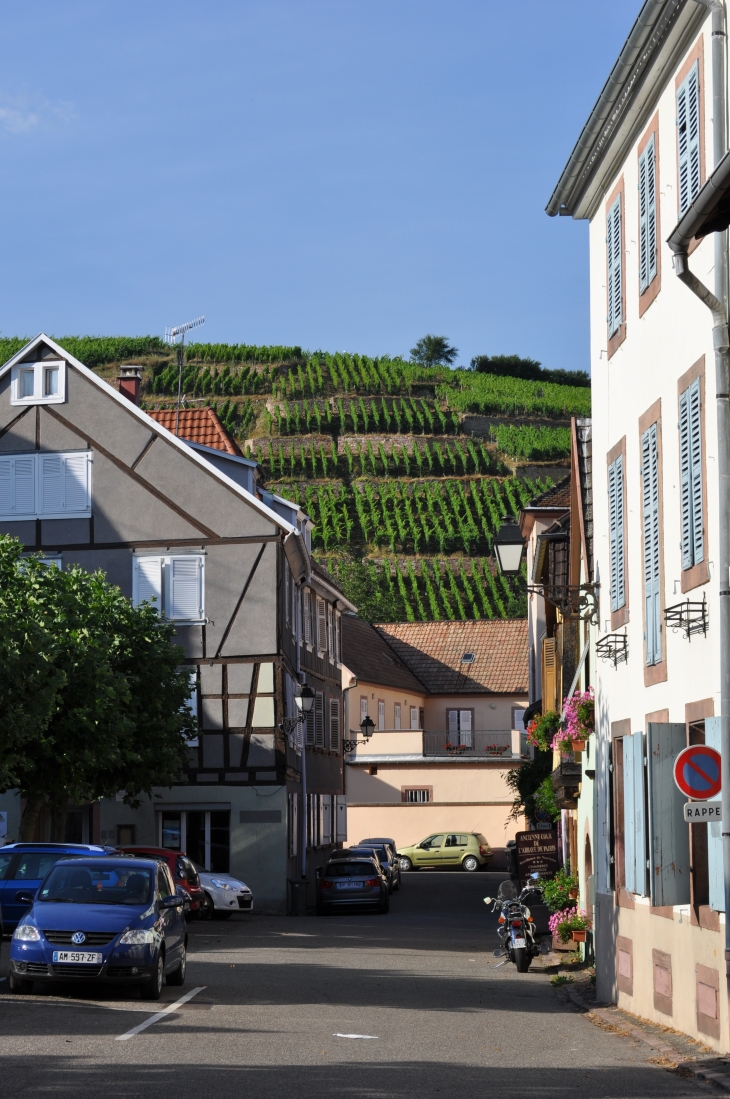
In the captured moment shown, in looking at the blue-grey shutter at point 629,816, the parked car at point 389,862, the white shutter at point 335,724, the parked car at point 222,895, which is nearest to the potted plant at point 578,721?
the blue-grey shutter at point 629,816

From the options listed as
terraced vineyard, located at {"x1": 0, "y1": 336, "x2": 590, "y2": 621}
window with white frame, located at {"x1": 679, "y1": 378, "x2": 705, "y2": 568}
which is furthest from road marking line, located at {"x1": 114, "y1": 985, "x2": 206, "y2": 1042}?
terraced vineyard, located at {"x1": 0, "y1": 336, "x2": 590, "y2": 621}

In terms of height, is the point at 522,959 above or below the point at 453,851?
above

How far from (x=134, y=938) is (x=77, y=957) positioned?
588mm

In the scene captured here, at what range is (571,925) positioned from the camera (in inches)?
850

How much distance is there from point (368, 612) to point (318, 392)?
150ft

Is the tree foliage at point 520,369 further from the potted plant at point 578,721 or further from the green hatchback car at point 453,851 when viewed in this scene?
the potted plant at point 578,721

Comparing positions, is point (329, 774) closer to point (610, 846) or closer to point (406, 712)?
point (406, 712)

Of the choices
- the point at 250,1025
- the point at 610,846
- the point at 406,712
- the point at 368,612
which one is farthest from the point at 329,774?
the point at 368,612

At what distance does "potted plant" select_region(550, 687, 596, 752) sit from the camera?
1917 cm

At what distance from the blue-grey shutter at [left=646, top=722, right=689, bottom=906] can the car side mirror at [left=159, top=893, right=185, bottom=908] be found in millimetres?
5811

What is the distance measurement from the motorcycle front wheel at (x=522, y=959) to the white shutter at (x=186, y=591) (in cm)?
1602

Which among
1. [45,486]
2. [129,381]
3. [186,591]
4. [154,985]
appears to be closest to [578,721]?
[154,985]

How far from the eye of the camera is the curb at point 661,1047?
1058 cm

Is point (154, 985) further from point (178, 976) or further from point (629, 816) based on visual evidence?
point (629, 816)
